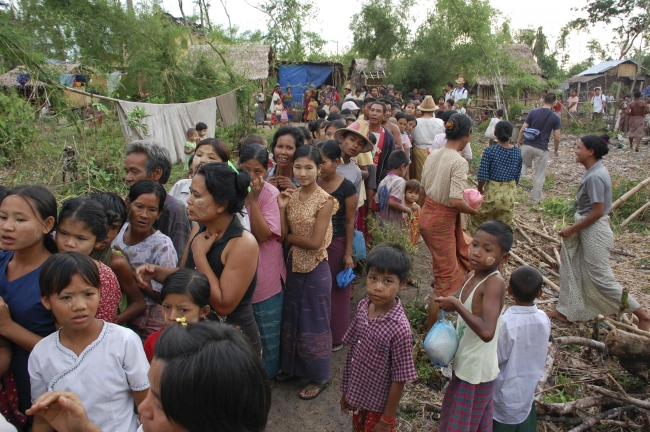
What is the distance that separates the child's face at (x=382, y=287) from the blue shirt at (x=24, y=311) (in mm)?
1519

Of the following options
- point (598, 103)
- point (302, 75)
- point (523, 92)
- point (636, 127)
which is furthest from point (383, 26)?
point (636, 127)

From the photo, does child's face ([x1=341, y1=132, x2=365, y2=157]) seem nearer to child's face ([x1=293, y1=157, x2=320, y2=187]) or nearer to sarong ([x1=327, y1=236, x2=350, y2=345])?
sarong ([x1=327, y1=236, x2=350, y2=345])

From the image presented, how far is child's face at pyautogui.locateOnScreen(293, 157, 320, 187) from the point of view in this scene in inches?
123

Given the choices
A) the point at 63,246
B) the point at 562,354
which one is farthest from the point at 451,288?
the point at 63,246

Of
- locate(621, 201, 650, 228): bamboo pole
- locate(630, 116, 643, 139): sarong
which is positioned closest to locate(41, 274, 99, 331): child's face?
locate(621, 201, 650, 228): bamboo pole

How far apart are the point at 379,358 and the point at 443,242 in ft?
5.99

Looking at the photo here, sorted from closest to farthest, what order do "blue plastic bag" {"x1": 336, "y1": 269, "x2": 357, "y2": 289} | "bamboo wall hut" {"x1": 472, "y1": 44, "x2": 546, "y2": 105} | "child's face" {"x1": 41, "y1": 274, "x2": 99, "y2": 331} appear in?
1. "child's face" {"x1": 41, "y1": 274, "x2": 99, "y2": 331}
2. "blue plastic bag" {"x1": 336, "y1": 269, "x2": 357, "y2": 289}
3. "bamboo wall hut" {"x1": 472, "y1": 44, "x2": 546, "y2": 105}

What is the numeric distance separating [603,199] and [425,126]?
12.2 feet

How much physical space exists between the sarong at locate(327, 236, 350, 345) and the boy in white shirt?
1.50 m

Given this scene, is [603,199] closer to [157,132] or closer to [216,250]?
[216,250]

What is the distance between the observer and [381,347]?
7.41 ft

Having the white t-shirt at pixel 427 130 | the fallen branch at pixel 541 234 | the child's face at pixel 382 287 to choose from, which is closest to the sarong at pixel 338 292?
the child's face at pixel 382 287

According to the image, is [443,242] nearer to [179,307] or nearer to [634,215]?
[179,307]

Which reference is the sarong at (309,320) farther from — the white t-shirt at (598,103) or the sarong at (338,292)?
the white t-shirt at (598,103)
